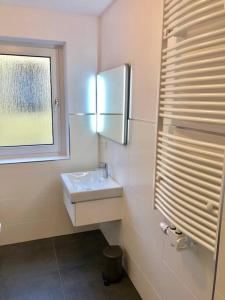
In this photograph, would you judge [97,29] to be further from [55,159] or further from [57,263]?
[57,263]

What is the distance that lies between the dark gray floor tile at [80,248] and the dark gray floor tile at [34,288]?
0.20 m

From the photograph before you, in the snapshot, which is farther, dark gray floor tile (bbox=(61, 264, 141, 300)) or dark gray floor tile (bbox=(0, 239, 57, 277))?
dark gray floor tile (bbox=(0, 239, 57, 277))

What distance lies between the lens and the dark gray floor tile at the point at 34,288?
194 centimetres

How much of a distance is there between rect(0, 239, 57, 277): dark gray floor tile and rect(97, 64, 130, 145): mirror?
1.31 metres

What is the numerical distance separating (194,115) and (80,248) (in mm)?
1961

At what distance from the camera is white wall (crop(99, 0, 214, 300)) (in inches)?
54.7

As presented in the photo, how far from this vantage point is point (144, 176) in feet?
5.84

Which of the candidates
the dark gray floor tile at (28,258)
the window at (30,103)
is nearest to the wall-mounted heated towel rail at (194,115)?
the dark gray floor tile at (28,258)

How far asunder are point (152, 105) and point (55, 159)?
1.36 m

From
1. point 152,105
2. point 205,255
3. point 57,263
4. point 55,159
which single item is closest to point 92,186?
point 55,159

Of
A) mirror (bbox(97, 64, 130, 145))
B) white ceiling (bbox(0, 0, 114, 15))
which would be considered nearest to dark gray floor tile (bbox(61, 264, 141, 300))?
mirror (bbox(97, 64, 130, 145))

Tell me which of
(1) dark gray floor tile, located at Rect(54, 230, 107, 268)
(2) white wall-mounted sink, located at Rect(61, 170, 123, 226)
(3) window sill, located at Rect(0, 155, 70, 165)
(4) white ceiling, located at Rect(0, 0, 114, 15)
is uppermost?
(4) white ceiling, located at Rect(0, 0, 114, 15)

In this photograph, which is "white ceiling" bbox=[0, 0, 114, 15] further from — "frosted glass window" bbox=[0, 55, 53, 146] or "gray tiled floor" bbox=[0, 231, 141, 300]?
"gray tiled floor" bbox=[0, 231, 141, 300]

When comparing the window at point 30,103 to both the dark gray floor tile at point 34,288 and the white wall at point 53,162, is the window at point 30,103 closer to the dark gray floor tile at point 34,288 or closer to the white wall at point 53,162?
the white wall at point 53,162
